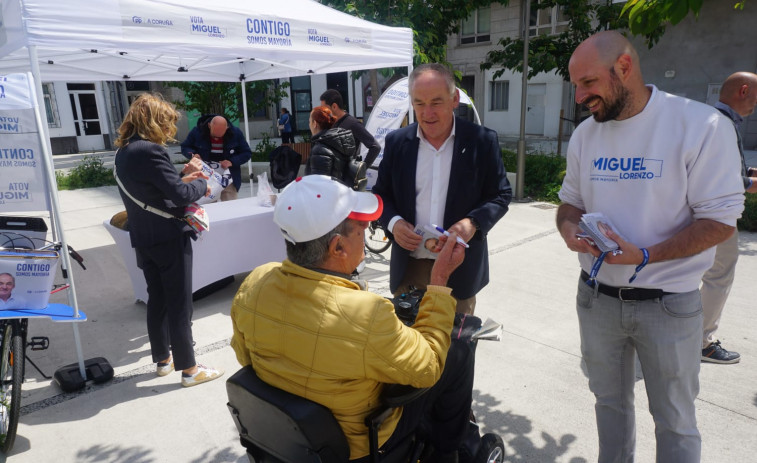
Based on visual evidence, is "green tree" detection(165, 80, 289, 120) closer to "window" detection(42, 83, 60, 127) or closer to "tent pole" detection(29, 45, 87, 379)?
"window" detection(42, 83, 60, 127)

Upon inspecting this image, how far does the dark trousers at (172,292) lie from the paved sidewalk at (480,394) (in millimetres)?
319

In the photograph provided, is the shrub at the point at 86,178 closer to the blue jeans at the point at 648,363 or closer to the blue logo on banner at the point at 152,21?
the blue logo on banner at the point at 152,21

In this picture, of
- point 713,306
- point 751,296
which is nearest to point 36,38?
point 713,306

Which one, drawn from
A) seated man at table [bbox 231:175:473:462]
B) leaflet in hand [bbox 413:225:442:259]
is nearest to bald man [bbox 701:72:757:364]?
leaflet in hand [bbox 413:225:442:259]

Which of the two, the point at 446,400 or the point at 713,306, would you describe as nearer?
the point at 446,400

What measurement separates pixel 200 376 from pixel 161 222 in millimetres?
1101

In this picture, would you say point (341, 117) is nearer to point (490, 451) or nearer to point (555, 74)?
point (490, 451)

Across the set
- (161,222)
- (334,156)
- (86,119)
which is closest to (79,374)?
(161,222)

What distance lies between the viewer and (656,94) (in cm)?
180

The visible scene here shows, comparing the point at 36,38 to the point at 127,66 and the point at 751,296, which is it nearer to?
the point at 127,66

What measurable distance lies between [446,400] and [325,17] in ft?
14.5

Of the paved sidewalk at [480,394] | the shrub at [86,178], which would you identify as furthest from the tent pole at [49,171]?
the shrub at [86,178]

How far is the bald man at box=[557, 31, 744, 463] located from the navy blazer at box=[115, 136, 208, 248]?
7.61 ft

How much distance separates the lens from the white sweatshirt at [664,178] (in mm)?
1688
